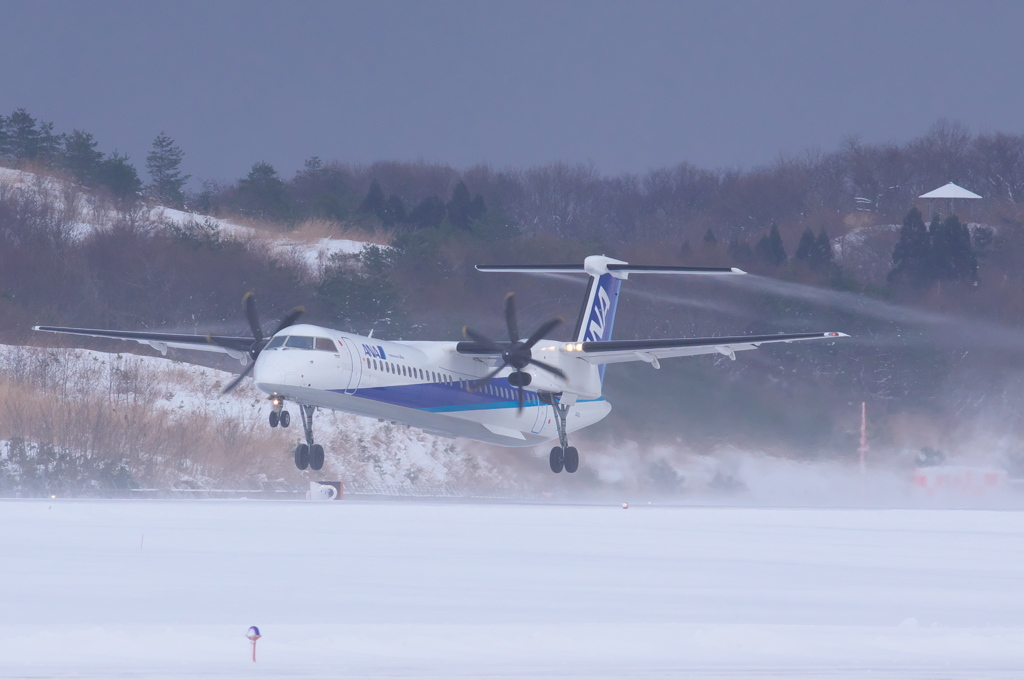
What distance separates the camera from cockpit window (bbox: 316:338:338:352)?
1017 inches

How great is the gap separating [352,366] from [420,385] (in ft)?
8.44

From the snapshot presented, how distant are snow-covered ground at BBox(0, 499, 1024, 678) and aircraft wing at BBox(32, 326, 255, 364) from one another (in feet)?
13.7

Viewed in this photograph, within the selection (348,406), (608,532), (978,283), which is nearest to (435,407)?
(348,406)

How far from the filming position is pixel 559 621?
15977 millimetres

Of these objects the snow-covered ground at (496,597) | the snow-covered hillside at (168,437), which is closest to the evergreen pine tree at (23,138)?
the snow-covered hillside at (168,437)

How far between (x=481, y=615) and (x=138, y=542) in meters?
9.94

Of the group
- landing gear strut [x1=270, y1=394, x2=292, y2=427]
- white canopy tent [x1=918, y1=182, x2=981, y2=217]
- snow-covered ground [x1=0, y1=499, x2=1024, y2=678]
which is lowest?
snow-covered ground [x1=0, y1=499, x2=1024, y2=678]

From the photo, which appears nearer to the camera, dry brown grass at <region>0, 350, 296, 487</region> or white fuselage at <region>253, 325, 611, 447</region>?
white fuselage at <region>253, 325, 611, 447</region>

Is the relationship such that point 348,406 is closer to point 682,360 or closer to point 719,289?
point 682,360

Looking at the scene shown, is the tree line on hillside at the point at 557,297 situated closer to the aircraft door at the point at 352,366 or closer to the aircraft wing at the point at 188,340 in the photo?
the aircraft wing at the point at 188,340

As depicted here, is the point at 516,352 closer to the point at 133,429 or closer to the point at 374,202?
the point at 133,429

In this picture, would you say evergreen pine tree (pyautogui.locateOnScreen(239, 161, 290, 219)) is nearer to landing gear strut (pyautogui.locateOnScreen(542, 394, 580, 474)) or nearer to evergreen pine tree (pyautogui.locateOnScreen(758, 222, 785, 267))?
evergreen pine tree (pyautogui.locateOnScreen(758, 222, 785, 267))

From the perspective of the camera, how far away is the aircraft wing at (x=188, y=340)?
3102 centimetres

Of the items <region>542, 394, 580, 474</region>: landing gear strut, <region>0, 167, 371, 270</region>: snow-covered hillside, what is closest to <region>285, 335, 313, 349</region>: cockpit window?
<region>542, 394, 580, 474</region>: landing gear strut
